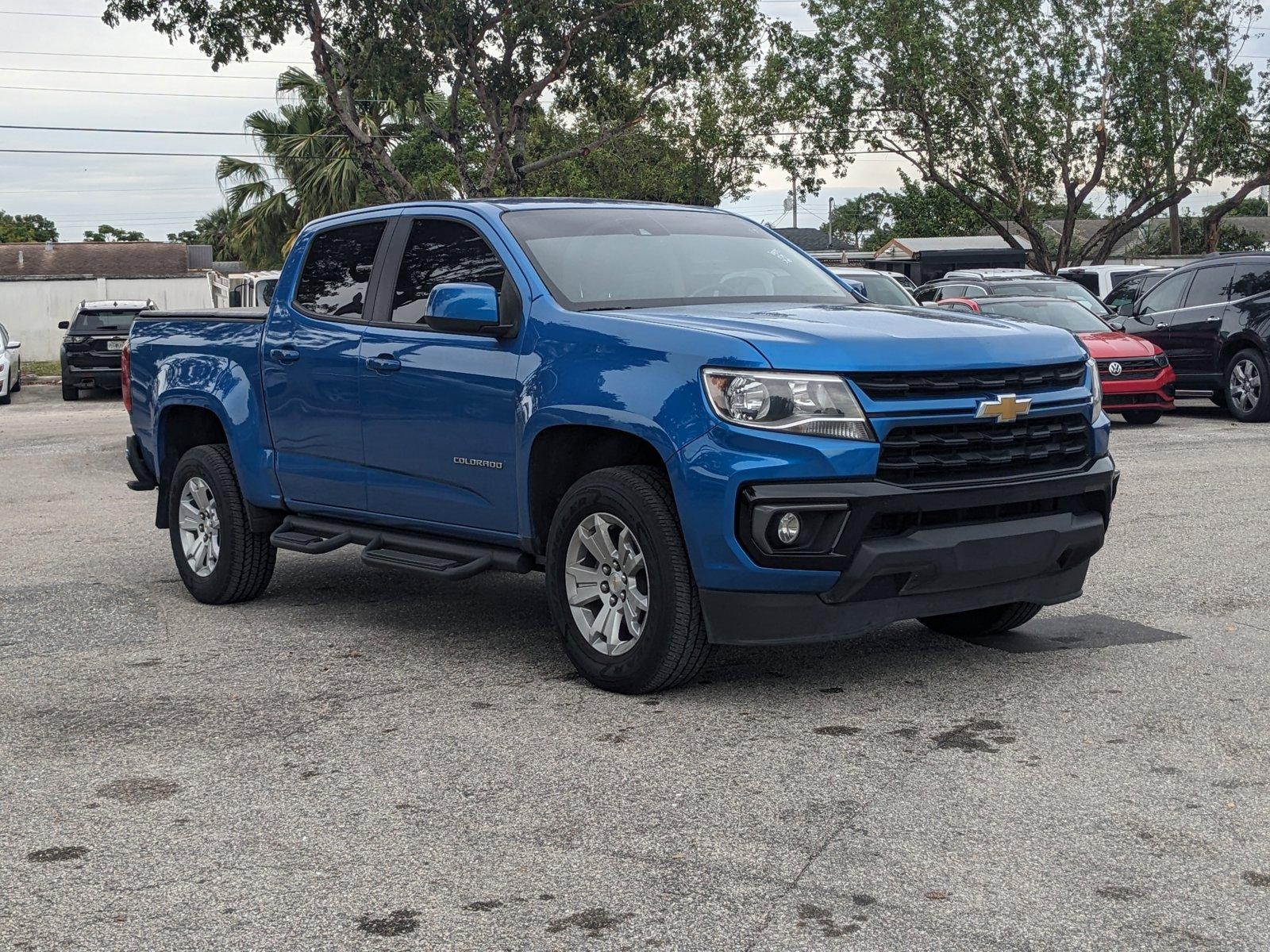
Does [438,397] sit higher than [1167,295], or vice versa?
[1167,295]

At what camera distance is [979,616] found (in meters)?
6.67

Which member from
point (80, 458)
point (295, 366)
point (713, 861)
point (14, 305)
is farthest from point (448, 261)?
point (14, 305)

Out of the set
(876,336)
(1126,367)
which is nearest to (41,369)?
(1126,367)

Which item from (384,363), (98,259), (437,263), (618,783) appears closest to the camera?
(618,783)

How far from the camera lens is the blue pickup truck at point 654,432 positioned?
527cm

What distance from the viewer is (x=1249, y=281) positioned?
1733 centimetres

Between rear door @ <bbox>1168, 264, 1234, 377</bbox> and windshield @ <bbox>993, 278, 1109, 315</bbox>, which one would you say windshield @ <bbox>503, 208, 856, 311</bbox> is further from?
windshield @ <bbox>993, 278, 1109, 315</bbox>

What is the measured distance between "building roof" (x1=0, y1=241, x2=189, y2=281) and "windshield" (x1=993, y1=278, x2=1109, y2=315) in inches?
1579

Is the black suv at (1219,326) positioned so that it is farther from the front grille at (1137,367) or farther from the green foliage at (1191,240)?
the green foliage at (1191,240)

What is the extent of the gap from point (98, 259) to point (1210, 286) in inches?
1943

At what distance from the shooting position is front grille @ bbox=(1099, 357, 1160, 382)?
55.0ft

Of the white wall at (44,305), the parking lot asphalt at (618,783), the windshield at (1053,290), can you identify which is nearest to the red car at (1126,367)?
the windshield at (1053,290)

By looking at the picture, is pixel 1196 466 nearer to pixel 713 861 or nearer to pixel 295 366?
pixel 295 366

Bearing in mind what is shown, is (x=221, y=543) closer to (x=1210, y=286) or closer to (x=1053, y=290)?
(x=1210, y=286)
